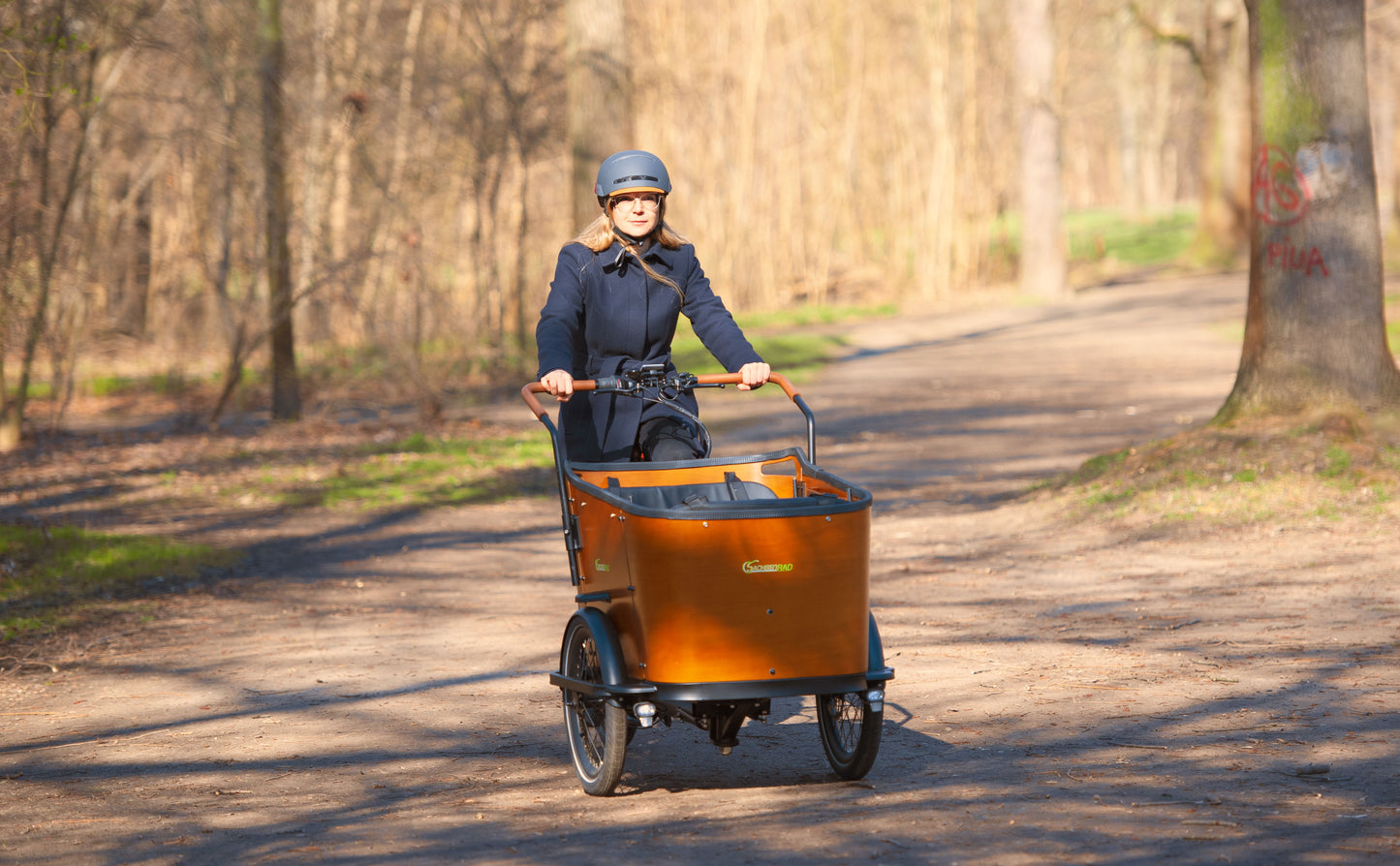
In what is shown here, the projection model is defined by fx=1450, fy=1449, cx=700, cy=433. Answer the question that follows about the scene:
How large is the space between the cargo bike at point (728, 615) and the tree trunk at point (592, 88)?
13.8 m

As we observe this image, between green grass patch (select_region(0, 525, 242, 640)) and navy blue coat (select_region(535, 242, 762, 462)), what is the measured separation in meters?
4.27

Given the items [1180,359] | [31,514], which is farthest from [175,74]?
[1180,359]

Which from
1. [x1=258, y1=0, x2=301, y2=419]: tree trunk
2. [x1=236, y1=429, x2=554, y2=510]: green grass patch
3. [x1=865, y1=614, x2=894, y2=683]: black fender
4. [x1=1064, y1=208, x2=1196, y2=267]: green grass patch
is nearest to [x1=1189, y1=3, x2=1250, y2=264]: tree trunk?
[x1=1064, y1=208, x2=1196, y2=267]: green grass patch

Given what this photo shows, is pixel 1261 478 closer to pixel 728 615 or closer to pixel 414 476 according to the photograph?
pixel 728 615

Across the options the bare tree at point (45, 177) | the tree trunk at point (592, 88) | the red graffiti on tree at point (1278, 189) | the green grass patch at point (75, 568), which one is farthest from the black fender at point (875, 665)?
the tree trunk at point (592, 88)

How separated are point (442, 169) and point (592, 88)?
404 cm

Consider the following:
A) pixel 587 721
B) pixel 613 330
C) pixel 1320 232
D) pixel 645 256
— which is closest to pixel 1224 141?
pixel 1320 232

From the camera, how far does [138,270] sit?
2425 cm

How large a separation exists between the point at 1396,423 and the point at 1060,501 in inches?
86.5

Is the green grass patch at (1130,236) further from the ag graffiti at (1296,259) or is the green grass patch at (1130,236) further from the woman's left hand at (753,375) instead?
the woman's left hand at (753,375)

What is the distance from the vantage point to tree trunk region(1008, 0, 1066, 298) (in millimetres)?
32000

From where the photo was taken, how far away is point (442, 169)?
2145 cm

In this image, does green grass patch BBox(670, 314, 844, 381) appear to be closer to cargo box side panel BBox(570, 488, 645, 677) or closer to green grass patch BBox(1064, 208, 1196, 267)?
cargo box side panel BBox(570, 488, 645, 677)

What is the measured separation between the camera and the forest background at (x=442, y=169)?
15430mm
